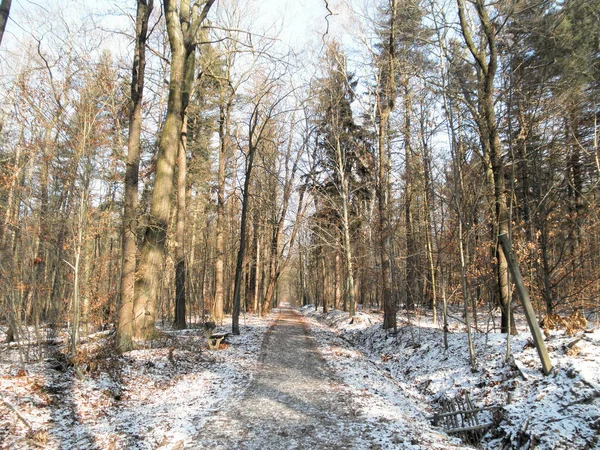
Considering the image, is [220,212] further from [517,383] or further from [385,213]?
[517,383]

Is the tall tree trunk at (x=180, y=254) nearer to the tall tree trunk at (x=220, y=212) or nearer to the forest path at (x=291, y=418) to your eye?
the tall tree trunk at (x=220, y=212)

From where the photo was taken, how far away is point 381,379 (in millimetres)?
7848

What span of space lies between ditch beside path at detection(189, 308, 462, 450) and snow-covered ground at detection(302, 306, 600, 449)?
24.3 inches

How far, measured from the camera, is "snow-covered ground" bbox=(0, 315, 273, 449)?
169 inches

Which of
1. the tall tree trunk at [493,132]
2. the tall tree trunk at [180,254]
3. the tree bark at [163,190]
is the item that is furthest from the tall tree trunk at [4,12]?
the tall tree trunk at [493,132]

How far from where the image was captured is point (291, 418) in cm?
526

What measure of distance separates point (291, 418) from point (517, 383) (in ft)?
12.0

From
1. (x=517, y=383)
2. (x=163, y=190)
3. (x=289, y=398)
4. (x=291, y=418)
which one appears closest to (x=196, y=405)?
(x=289, y=398)

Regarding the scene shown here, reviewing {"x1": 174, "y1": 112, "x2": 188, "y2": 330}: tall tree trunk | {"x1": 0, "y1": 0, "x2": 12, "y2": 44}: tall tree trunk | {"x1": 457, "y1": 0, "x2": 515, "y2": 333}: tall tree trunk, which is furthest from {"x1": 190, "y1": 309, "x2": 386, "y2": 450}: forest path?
{"x1": 0, "y1": 0, "x2": 12, "y2": 44}: tall tree trunk

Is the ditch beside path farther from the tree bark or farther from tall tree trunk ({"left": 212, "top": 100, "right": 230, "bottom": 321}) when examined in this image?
tall tree trunk ({"left": 212, "top": 100, "right": 230, "bottom": 321})

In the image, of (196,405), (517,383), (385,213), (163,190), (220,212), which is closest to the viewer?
(517,383)

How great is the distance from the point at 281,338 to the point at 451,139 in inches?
371

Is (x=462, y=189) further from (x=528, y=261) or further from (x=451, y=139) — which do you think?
(x=528, y=261)

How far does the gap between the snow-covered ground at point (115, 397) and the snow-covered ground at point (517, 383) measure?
2884mm
